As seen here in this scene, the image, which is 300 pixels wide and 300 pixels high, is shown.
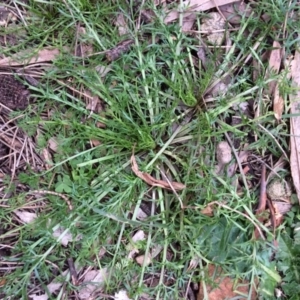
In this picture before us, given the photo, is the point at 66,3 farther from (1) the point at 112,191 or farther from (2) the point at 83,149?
(1) the point at 112,191

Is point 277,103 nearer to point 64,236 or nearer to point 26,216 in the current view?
point 64,236

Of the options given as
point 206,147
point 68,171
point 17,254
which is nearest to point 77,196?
point 68,171

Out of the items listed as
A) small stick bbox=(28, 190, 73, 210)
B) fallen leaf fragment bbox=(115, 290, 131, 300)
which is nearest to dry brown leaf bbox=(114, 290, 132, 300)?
fallen leaf fragment bbox=(115, 290, 131, 300)

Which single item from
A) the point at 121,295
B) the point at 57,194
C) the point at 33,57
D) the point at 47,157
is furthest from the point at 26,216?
the point at 33,57

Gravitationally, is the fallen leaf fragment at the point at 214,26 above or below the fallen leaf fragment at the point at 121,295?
above

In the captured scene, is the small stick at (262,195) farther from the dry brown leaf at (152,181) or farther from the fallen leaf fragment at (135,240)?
the fallen leaf fragment at (135,240)

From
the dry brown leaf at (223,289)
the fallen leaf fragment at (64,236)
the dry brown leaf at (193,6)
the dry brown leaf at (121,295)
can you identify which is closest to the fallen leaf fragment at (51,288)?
the fallen leaf fragment at (64,236)

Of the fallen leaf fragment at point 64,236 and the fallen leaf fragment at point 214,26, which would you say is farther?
the fallen leaf fragment at point 214,26

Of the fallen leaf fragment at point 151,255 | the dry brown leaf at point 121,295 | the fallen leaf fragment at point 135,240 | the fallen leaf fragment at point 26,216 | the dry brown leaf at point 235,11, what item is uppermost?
the dry brown leaf at point 235,11
